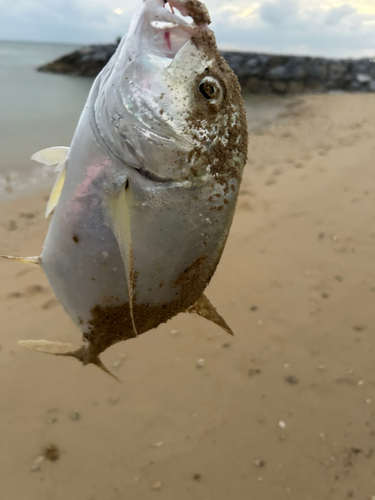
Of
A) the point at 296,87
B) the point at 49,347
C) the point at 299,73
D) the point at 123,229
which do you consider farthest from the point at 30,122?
the point at 299,73

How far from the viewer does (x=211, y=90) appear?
3.35 feet

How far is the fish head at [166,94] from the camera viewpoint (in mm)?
963

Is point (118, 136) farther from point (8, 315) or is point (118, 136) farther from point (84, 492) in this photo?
point (8, 315)

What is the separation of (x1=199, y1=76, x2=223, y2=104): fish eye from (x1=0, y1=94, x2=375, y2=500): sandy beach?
5.37 feet

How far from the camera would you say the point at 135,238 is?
3.55 ft

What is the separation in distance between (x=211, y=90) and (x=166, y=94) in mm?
136

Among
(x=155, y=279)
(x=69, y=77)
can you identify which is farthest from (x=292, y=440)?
(x=69, y=77)

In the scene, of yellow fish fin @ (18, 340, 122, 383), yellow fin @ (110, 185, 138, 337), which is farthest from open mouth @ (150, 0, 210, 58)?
yellow fish fin @ (18, 340, 122, 383)

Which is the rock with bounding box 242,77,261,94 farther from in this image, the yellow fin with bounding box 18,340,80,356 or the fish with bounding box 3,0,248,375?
the yellow fin with bounding box 18,340,80,356

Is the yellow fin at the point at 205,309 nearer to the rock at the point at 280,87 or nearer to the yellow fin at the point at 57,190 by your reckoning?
the yellow fin at the point at 57,190

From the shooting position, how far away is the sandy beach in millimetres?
1743

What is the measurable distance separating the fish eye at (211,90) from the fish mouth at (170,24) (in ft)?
0.35

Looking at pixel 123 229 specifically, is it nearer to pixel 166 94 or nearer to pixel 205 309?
pixel 166 94

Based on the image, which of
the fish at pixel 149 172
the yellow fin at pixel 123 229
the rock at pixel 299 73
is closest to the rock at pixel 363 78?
the rock at pixel 299 73
